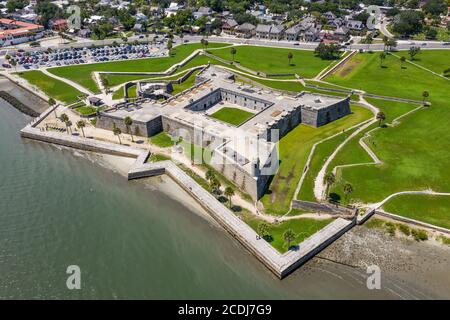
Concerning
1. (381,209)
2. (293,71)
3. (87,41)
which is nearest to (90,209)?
(381,209)

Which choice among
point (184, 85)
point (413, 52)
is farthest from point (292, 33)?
point (184, 85)

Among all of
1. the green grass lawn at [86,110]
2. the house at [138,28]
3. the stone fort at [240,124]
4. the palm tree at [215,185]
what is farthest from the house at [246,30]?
the palm tree at [215,185]

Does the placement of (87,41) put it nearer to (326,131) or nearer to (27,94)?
(27,94)

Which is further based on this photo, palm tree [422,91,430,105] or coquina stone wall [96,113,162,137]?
palm tree [422,91,430,105]

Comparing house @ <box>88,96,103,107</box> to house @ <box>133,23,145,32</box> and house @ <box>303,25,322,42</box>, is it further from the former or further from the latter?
house @ <box>303,25,322,42</box>

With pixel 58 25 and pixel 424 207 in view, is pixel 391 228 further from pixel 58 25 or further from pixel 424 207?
pixel 58 25

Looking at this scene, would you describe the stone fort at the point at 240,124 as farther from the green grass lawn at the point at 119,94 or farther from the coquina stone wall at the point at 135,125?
the green grass lawn at the point at 119,94

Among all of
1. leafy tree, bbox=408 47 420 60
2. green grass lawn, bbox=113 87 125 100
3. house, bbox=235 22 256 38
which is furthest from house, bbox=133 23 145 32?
leafy tree, bbox=408 47 420 60
